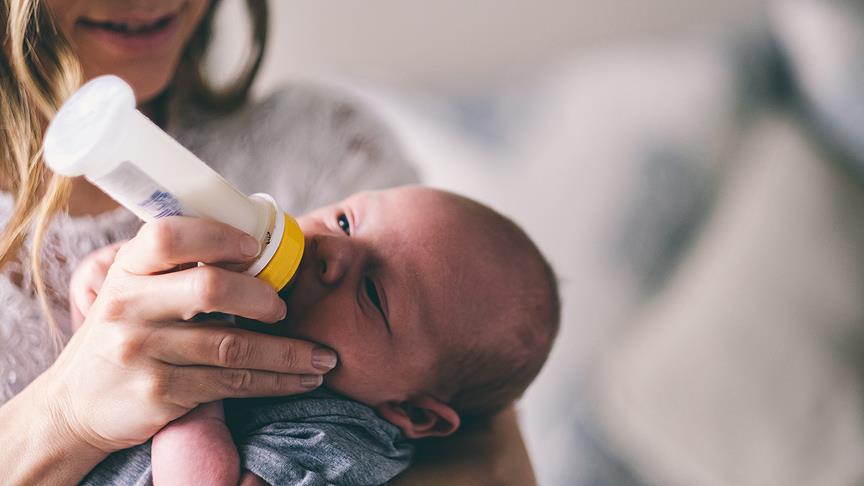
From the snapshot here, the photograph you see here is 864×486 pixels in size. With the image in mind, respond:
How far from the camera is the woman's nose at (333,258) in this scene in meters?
0.83

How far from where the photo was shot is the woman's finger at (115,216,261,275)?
68 centimetres

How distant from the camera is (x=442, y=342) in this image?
0.89 m

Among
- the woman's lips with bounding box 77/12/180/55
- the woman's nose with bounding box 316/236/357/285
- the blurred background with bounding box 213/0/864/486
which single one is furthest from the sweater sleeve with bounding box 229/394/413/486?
the blurred background with bounding box 213/0/864/486

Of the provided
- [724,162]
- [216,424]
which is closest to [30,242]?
[216,424]

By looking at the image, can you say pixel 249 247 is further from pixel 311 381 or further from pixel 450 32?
pixel 450 32

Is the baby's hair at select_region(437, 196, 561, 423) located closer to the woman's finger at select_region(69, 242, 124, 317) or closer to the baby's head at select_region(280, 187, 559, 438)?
the baby's head at select_region(280, 187, 559, 438)

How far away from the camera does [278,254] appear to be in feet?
2.46

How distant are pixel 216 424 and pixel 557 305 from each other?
0.40 metres

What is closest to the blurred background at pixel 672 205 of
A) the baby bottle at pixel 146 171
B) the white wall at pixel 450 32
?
the white wall at pixel 450 32

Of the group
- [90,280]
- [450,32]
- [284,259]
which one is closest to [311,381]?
[284,259]

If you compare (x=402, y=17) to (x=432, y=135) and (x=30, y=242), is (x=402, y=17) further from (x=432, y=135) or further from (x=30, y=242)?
(x=30, y=242)

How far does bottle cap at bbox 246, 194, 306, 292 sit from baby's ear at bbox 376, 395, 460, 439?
0.74 ft

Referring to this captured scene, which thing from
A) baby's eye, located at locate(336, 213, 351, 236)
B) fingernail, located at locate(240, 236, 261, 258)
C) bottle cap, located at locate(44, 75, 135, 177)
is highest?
bottle cap, located at locate(44, 75, 135, 177)

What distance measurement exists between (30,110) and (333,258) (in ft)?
1.29
